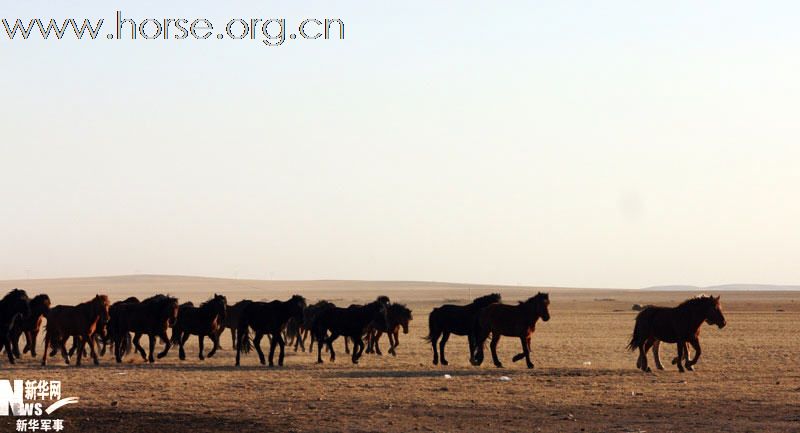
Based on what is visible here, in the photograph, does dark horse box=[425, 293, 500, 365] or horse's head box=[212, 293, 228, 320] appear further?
horse's head box=[212, 293, 228, 320]

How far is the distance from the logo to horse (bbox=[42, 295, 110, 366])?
14.0 feet

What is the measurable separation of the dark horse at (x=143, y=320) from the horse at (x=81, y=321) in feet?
2.79

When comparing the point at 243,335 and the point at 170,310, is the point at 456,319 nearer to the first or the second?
the point at 243,335

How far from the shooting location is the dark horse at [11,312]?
28.9 m

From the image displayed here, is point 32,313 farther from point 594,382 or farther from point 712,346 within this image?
point 712,346

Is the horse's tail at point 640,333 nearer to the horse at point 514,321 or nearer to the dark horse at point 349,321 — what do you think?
the horse at point 514,321

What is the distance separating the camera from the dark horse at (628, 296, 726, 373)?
2631 cm

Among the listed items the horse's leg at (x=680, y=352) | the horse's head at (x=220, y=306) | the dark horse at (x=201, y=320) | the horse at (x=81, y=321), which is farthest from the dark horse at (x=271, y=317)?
the horse's leg at (x=680, y=352)

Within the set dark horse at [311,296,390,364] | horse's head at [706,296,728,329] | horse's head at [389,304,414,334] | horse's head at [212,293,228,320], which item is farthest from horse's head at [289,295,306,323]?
horse's head at [706,296,728,329]

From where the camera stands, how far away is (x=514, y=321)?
27.3 meters

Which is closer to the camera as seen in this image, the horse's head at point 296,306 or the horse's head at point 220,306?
the horse's head at point 296,306

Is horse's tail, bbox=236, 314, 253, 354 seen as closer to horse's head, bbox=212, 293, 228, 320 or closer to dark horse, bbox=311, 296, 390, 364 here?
horse's head, bbox=212, 293, 228, 320

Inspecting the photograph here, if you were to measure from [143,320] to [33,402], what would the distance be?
31.8ft

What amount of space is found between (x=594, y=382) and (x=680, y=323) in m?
4.11
